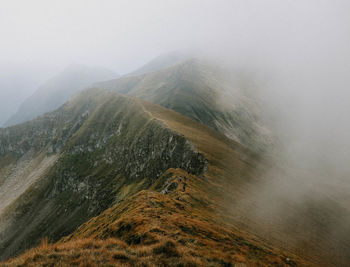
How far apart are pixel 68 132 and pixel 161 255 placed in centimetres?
18804

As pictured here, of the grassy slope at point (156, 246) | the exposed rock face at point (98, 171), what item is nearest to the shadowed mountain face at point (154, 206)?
the grassy slope at point (156, 246)

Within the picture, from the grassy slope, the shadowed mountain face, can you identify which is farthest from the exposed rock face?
the grassy slope

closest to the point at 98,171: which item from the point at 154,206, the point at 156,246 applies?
the point at 154,206

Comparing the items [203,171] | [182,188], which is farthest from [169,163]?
[182,188]

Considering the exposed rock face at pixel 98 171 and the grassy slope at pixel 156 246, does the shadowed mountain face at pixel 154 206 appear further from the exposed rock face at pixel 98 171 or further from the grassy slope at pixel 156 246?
the exposed rock face at pixel 98 171

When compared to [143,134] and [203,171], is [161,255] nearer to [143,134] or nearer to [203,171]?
[203,171]

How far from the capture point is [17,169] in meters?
185

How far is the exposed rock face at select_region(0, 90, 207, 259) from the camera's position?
249 ft

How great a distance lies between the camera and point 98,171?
112 metres

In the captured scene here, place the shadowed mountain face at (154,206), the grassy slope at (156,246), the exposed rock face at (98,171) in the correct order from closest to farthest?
the grassy slope at (156,246)
the shadowed mountain face at (154,206)
the exposed rock face at (98,171)

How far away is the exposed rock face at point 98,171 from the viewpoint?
76000 millimetres

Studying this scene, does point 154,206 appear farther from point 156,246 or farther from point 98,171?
point 98,171

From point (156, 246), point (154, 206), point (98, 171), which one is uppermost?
point (156, 246)

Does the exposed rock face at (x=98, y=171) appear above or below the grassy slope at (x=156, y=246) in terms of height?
below
